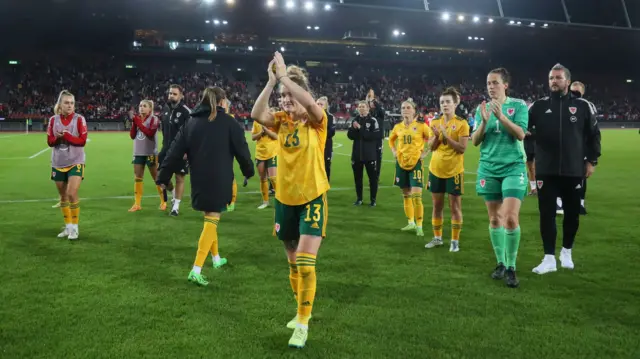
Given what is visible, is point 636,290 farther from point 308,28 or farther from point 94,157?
point 308,28

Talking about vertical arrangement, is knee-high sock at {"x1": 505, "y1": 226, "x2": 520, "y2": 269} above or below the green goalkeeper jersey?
below

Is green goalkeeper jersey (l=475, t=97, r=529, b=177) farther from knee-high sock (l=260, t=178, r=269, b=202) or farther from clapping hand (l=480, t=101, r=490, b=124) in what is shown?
knee-high sock (l=260, t=178, r=269, b=202)

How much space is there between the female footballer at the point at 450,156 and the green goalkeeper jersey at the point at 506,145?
1.05 meters

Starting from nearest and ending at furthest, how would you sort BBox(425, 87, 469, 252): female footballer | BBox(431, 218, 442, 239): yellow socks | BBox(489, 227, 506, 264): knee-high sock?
BBox(489, 227, 506, 264): knee-high sock
BBox(425, 87, 469, 252): female footballer
BBox(431, 218, 442, 239): yellow socks

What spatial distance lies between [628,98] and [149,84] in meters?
60.2

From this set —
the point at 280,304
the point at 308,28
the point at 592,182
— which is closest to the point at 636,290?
the point at 280,304

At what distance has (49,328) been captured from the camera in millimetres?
4348

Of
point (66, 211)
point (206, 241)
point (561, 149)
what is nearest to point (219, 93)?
point (206, 241)

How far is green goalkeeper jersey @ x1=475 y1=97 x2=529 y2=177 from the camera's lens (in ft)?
18.0

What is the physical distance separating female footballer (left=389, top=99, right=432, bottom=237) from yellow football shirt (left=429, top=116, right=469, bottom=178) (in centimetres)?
130

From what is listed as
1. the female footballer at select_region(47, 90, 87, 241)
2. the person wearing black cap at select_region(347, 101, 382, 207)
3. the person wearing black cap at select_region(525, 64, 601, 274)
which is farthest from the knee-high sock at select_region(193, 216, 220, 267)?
the person wearing black cap at select_region(347, 101, 382, 207)

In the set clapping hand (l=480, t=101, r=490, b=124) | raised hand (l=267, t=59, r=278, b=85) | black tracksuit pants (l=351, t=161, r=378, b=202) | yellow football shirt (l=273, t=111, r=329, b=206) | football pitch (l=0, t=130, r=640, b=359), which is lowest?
football pitch (l=0, t=130, r=640, b=359)

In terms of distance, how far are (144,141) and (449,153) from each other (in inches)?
241

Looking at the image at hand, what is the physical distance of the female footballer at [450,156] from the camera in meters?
6.78
